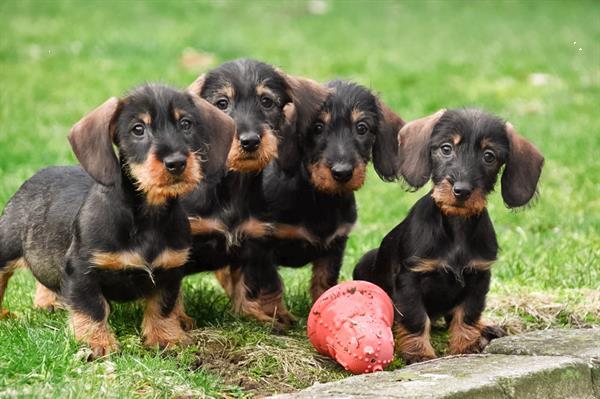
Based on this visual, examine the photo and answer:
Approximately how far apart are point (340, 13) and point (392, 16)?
1242mm

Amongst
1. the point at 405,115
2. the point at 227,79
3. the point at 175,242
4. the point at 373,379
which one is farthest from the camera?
the point at 405,115

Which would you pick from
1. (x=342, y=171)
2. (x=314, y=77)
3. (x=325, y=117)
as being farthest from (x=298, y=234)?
(x=314, y=77)

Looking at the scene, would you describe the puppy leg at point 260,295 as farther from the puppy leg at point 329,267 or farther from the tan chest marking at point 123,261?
the tan chest marking at point 123,261

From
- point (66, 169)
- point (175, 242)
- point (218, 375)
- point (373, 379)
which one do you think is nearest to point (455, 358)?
point (373, 379)

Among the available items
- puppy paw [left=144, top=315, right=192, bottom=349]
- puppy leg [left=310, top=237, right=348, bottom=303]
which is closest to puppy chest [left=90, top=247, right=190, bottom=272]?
puppy paw [left=144, top=315, right=192, bottom=349]

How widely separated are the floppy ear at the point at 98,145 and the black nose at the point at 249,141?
0.78 metres

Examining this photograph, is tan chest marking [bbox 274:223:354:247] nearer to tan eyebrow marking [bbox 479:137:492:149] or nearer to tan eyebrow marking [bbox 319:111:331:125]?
tan eyebrow marking [bbox 319:111:331:125]

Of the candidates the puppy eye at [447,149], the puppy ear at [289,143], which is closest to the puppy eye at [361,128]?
the puppy ear at [289,143]

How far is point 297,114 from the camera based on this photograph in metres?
6.26

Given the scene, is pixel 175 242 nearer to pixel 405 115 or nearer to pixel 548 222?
pixel 548 222

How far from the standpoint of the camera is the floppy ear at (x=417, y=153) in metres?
5.71

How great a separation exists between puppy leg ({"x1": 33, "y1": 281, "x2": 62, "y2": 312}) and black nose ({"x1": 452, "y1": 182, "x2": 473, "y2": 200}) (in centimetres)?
261

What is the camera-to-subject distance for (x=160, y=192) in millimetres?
5215

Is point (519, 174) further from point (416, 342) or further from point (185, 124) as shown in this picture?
point (185, 124)
